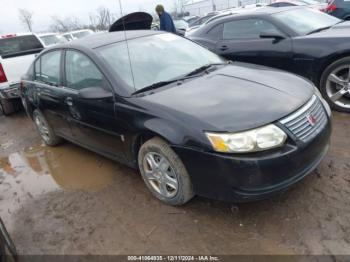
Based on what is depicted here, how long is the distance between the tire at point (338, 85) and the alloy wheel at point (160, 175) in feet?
9.72

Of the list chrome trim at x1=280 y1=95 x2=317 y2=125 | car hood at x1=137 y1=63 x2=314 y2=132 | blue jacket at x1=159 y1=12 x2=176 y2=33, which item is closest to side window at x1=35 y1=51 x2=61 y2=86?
car hood at x1=137 y1=63 x2=314 y2=132

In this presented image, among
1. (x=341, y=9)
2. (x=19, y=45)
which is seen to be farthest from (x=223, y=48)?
(x=19, y=45)

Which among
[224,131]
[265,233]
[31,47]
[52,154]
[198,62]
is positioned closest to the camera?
[224,131]

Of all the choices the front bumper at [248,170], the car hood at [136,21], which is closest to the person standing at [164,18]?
the car hood at [136,21]

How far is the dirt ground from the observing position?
265 centimetres

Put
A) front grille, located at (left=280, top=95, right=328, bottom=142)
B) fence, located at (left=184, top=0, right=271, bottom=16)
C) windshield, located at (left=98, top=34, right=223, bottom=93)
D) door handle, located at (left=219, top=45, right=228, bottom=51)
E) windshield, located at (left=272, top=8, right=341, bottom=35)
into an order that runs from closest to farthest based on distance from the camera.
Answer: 1. front grille, located at (left=280, top=95, right=328, bottom=142)
2. windshield, located at (left=98, top=34, right=223, bottom=93)
3. windshield, located at (left=272, top=8, right=341, bottom=35)
4. door handle, located at (left=219, top=45, right=228, bottom=51)
5. fence, located at (left=184, top=0, right=271, bottom=16)

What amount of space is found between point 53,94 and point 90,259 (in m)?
2.35

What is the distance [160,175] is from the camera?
3148 mm

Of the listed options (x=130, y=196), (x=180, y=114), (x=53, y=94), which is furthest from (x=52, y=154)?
(x=180, y=114)

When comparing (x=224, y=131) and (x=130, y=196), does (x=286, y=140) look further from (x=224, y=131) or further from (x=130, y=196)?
(x=130, y=196)

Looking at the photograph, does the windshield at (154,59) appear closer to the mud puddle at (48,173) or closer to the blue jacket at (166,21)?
the mud puddle at (48,173)

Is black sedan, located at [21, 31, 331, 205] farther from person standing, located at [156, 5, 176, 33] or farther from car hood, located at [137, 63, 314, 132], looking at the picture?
person standing, located at [156, 5, 176, 33]

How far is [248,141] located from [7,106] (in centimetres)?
663

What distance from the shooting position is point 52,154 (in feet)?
16.4
